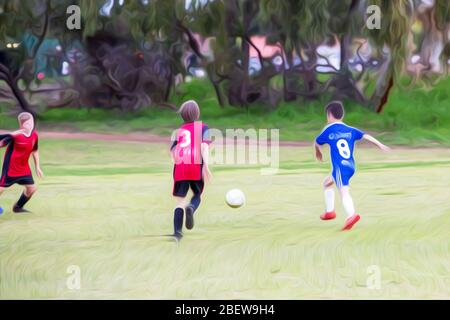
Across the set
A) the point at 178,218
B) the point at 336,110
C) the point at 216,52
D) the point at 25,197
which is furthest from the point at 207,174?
the point at 216,52

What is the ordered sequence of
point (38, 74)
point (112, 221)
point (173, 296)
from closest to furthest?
1. point (173, 296)
2. point (112, 221)
3. point (38, 74)

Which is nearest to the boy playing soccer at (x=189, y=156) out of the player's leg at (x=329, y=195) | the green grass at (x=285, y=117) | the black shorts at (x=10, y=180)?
the player's leg at (x=329, y=195)

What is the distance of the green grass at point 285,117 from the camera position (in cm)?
2364

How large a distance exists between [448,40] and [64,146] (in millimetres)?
11319

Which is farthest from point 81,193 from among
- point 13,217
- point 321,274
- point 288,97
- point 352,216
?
point 288,97

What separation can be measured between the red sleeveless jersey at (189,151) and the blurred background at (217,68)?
45.7 feet

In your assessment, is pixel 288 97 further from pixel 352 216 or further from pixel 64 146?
pixel 352 216

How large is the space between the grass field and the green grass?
805 centimetres

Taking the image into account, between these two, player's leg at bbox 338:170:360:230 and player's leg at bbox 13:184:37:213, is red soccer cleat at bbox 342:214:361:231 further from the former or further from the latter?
player's leg at bbox 13:184:37:213

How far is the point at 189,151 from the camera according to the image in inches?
347

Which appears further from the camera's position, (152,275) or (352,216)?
(352,216)

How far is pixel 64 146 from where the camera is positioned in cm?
2064

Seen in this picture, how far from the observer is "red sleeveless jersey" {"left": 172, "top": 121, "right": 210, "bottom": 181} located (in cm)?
883

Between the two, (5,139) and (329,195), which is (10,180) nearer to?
(5,139)
